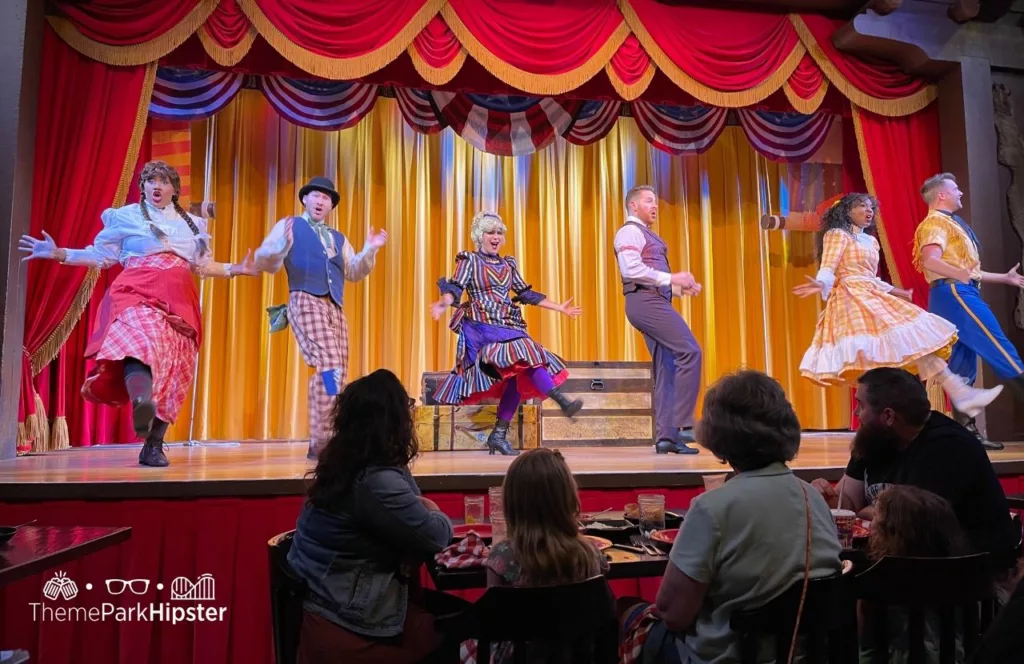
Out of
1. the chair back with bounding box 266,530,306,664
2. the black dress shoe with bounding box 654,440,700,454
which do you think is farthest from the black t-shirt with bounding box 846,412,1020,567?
the black dress shoe with bounding box 654,440,700,454

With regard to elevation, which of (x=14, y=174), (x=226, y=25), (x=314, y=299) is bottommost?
(x=314, y=299)

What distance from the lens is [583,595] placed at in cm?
154

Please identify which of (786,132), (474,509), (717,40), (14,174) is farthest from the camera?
(786,132)

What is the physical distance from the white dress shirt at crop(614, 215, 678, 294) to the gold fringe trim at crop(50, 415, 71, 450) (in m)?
4.17

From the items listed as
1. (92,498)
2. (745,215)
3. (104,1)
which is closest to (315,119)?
(104,1)

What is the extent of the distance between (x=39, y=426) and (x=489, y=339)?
9.91 ft

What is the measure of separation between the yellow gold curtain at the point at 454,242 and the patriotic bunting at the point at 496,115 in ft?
3.57

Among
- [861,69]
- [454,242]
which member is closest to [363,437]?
[861,69]

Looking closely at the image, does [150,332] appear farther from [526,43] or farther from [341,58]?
[526,43]

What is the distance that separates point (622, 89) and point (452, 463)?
2910mm

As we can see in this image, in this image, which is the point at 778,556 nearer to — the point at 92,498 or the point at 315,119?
the point at 92,498

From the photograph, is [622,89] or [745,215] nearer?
[622,89]

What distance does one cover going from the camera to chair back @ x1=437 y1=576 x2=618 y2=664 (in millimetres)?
1503

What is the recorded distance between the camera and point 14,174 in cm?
450
